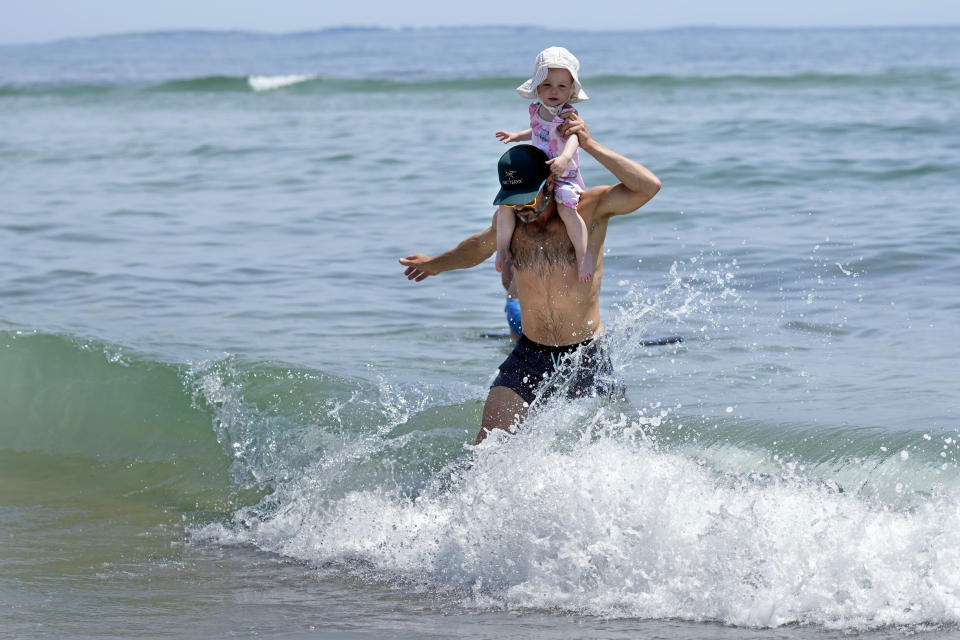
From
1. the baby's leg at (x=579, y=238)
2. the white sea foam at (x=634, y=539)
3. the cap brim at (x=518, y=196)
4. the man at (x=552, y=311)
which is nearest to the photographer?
the white sea foam at (x=634, y=539)

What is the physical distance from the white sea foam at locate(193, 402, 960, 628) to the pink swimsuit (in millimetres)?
877

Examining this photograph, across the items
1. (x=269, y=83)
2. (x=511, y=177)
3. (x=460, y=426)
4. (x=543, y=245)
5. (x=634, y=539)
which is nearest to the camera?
(x=634, y=539)

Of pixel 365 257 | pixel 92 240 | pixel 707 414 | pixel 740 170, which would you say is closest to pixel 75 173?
pixel 92 240

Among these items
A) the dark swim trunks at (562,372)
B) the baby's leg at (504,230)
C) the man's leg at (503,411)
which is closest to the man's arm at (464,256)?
the baby's leg at (504,230)

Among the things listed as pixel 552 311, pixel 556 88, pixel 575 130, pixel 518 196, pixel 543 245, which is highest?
pixel 556 88

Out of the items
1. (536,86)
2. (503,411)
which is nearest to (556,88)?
(536,86)

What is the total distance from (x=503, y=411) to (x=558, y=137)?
118 cm

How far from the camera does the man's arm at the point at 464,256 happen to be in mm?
5266

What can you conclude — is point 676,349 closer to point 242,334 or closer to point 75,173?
point 242,334

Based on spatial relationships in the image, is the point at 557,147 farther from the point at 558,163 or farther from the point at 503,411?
the point at 503,411

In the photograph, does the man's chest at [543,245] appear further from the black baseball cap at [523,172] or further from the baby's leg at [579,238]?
the black baseball cap at [523,172]

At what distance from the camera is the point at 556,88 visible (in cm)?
477

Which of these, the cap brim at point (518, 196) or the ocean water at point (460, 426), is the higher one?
the cap brim at point (518, 196)

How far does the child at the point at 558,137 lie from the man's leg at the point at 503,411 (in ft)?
1.92
